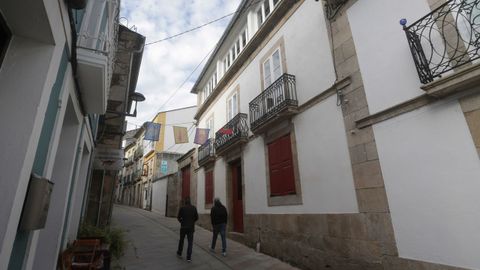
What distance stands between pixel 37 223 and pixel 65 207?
214cm

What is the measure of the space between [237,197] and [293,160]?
14.4ft

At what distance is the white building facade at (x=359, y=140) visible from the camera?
396 centimetres

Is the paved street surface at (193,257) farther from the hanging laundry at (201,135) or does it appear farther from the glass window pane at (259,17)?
the glass window pane at (259,17)

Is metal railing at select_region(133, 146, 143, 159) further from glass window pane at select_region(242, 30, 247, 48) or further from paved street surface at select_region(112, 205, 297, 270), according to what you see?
glass window pane at select_region(242, 30, 247, 48)

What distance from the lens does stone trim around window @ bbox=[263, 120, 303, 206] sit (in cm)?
698

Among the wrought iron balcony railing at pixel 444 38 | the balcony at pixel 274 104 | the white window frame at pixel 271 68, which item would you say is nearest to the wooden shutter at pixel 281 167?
the balcony at pixel 274 104

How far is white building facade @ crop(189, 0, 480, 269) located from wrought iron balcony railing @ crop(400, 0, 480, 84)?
29 mm

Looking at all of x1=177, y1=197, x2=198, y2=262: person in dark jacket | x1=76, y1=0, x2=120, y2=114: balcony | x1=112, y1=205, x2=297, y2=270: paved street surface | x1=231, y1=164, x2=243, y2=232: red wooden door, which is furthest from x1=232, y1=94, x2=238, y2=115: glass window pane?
x1=76, y1=0, x2=120, y2=114: balcony

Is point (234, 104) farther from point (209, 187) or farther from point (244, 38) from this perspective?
point (209, 187)

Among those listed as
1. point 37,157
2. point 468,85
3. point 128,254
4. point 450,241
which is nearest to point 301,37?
point 468,85

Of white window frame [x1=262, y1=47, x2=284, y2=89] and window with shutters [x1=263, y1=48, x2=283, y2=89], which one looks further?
window with shutters [x1=263, y1=48, x2=283, y2=89]

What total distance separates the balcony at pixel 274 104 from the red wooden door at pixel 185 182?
9.00 m

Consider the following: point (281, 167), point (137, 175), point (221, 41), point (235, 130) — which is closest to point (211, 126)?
point (235, 130)

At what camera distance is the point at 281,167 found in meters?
7.73
